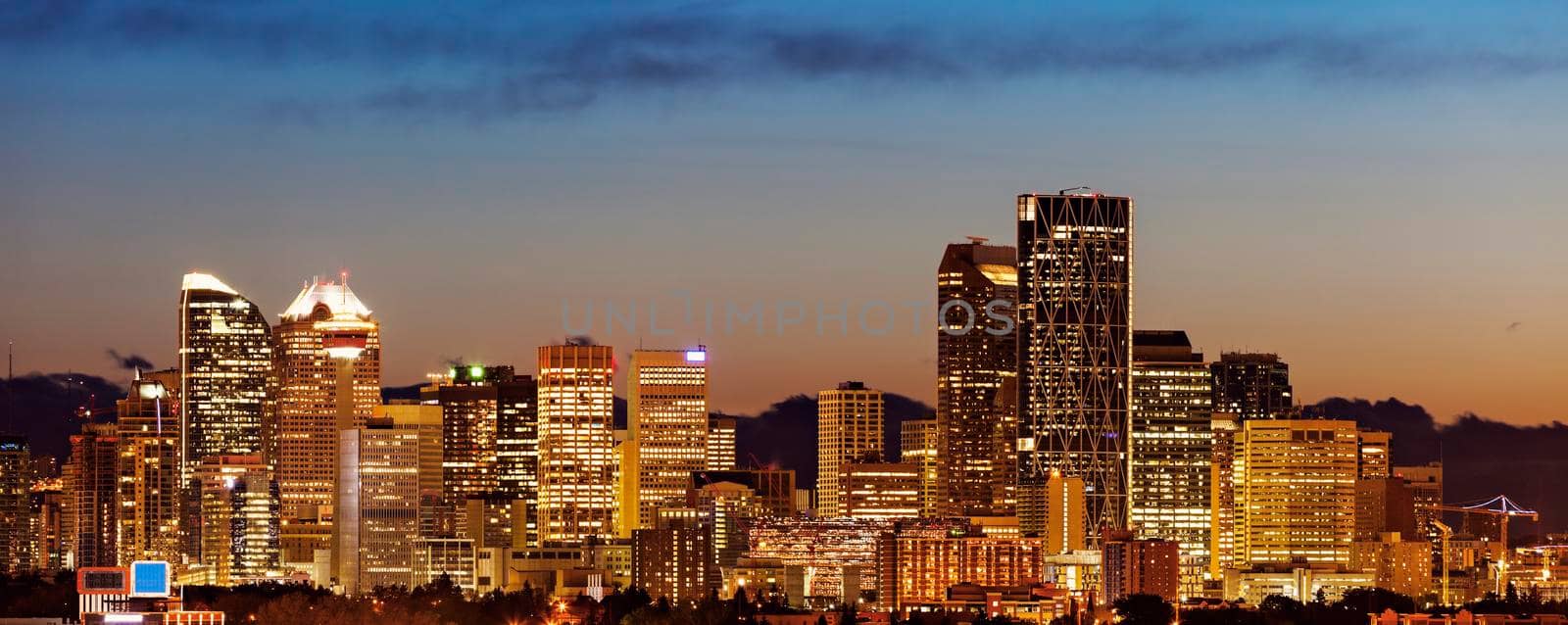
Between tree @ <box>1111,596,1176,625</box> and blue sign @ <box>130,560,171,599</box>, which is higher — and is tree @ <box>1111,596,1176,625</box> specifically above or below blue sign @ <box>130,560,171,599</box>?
below

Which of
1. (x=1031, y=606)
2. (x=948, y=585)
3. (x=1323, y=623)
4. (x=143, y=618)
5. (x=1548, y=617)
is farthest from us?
(x=948, y=585)

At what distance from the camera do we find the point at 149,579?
13612cm

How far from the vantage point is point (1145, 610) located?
559ft

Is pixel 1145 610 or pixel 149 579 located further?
pixel 1145 610

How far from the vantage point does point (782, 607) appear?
174 m

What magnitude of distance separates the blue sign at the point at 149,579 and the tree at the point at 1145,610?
54695mm

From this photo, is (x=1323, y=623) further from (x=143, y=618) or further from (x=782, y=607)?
(x=143, y=618)

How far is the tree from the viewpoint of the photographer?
550 ft

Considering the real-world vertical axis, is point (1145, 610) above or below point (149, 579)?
below

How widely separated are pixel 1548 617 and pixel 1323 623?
14105 mm

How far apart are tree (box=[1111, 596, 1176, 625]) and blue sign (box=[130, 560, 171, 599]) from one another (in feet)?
179

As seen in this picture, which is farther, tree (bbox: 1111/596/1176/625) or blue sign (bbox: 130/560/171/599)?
tree (bbox: 1111/596/1176/625)

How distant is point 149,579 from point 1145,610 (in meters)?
58.2

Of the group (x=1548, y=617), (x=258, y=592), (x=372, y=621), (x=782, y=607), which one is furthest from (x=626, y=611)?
(x=1548, y=617)
